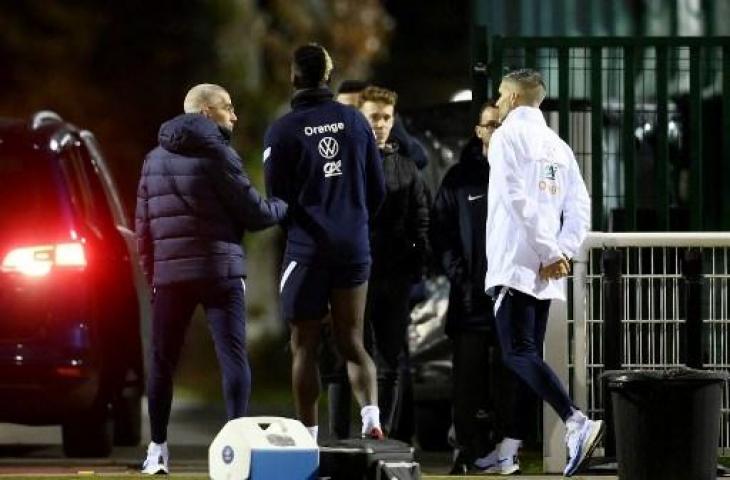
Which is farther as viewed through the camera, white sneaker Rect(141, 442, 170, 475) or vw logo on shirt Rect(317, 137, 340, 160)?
white sneaker Rect(141, 442, 170, 475)

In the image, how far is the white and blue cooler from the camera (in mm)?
10781

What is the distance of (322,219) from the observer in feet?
40.2

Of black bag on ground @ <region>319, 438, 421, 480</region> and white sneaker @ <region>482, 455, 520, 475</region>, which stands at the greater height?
black bag on ground @ <region>319, 438, 421, 480</region>

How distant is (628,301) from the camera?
13062 millimetres

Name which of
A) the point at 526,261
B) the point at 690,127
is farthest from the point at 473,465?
the point at 690,127

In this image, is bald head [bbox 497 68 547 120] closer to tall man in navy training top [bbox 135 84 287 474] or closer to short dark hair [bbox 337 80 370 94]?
short dark hair [bbox 337 80 370 94]

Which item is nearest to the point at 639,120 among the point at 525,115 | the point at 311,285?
the point at 525,115

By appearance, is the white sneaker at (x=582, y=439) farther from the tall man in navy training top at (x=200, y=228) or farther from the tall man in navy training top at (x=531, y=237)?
the tall man in navy training top at (x=200, y=228)

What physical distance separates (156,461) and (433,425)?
10.7ft

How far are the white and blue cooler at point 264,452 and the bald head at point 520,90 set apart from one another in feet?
7.43

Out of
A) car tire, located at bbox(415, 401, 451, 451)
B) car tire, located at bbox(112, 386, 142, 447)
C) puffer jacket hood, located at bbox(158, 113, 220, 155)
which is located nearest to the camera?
puffer jacket hood, located at bbox(158, 113, 220, 155)

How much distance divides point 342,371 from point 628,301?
57.5 inches

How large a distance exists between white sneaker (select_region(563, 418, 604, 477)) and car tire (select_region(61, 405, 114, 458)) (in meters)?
3.15

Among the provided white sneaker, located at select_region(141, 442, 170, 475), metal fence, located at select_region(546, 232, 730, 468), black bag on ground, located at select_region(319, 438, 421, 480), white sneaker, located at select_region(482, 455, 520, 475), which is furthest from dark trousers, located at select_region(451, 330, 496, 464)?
black bag on ground, located at select_region(319, 438, 421, 480)
